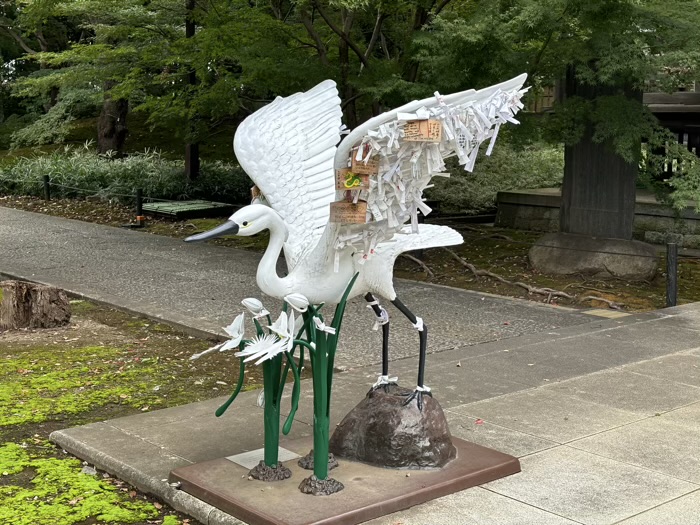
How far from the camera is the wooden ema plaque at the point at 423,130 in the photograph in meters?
4.54

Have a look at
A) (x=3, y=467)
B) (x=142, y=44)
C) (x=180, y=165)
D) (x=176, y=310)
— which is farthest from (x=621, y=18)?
(x=180, y=165)

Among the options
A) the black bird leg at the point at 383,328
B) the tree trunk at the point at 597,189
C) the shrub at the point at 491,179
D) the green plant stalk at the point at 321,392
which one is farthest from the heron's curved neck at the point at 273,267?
the shrub at the point at 491,179

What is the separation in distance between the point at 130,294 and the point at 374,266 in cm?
643

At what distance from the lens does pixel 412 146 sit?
4699mm

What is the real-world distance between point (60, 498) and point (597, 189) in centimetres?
962

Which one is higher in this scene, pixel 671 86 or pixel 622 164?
pixel 671 86

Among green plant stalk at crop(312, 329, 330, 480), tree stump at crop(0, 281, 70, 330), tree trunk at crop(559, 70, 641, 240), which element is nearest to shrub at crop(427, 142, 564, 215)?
tree trunk at crop(559, 70, 641, 240)

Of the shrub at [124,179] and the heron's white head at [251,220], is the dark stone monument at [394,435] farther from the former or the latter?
the shrub at [124,179]

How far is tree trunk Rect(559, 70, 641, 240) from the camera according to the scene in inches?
508

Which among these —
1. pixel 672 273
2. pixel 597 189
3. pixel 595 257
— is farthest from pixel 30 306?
pixel 597 189

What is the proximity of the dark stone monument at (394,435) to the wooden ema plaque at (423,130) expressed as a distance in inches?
68.4

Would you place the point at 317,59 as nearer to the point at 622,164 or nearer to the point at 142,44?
the point at 622,164

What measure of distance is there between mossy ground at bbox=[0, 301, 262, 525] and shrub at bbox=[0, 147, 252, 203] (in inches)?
374

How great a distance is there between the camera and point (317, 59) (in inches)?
530
